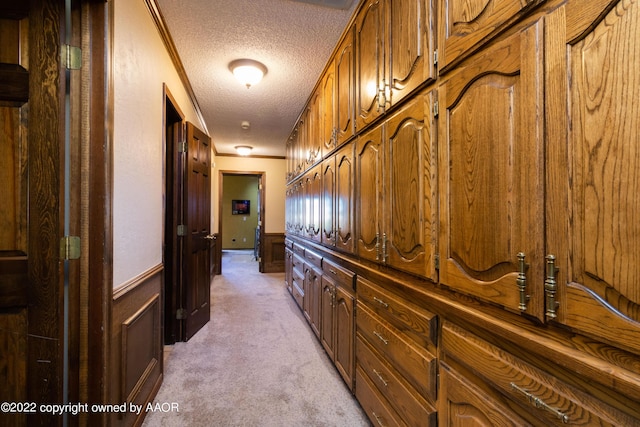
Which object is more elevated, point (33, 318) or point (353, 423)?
point (33, 318)

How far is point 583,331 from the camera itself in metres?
0.65

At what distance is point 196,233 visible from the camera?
10.1 ft

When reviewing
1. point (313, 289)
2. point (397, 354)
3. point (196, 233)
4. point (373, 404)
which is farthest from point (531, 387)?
point (196, 233)

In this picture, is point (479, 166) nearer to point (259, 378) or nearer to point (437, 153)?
point (437, 153)

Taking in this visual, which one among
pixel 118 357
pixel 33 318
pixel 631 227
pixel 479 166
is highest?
pixel 479 166

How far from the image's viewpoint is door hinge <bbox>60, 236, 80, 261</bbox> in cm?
125

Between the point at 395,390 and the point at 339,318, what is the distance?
32.4 inches

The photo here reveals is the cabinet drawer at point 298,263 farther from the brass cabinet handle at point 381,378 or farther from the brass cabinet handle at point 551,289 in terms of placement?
the brass cabinet handle at point 551,289

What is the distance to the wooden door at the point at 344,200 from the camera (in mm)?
1997

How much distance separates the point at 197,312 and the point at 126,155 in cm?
204

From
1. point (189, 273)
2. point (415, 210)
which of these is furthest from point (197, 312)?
point (415, 210)

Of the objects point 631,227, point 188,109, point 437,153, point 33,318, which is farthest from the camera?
point 188,109

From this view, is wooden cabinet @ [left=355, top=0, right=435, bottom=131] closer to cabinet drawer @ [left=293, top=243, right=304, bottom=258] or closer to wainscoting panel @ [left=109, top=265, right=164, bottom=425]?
wainscoting panel @ [left=109, top=265, right=164, bottom=425]

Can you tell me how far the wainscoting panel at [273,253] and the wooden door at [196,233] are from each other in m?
2.71
